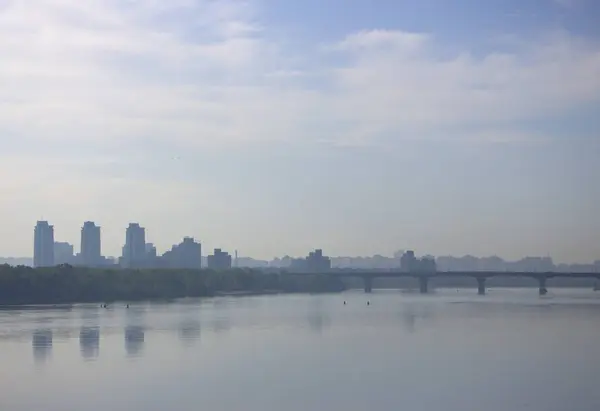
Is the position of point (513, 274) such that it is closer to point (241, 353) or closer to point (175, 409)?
point (241, 353)

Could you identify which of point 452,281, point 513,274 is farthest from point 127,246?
point 513,274

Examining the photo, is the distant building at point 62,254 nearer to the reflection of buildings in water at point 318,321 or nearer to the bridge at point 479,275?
the bridge at point 479,275

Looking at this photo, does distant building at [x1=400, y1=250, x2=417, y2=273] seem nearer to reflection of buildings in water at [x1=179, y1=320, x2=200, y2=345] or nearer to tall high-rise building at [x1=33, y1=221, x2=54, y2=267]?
tall high-rise building at [x1=33, y1=221, x2=54, y2=267]

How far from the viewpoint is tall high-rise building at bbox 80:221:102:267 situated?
173375mm

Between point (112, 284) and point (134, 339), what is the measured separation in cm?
4092

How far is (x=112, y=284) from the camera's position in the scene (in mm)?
75000

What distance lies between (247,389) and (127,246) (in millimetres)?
151688

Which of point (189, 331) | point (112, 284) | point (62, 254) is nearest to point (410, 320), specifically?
point (189, 331)

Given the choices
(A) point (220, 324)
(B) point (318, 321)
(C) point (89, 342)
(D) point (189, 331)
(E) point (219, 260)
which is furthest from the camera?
(E) point (219, 260)

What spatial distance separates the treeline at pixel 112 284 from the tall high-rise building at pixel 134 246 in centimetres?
6104

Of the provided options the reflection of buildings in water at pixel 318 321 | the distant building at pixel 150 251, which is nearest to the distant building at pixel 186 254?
the distant building at pixel 150 251

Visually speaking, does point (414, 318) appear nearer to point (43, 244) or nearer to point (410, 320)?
point (410, 320)

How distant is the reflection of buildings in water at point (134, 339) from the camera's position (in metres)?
30.8

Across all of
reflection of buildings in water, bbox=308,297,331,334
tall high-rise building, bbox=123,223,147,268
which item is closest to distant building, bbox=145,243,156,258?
tall high-rise building, bbox=123,223,147,268
